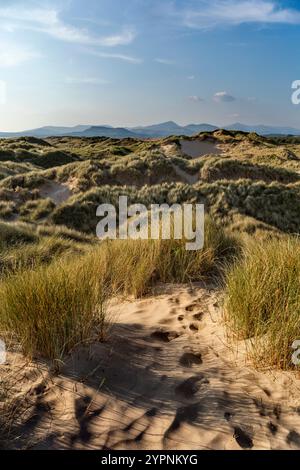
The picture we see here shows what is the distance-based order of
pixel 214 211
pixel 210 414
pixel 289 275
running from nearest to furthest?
pixel 210 414
pixel 289 275
pixel 214 211

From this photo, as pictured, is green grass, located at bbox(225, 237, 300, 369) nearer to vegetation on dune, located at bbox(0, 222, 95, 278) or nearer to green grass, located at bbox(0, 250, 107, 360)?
green grass, located at bbox(0, 250, 107, 360)

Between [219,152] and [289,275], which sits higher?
[219,152]

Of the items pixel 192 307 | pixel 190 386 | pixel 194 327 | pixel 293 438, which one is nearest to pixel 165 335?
pixel 194 327

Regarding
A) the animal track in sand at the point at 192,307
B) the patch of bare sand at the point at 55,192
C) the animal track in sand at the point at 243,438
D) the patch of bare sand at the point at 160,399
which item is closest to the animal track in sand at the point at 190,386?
the patch of bare sand at the point at 160,399

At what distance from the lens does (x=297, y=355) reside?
3102 mm

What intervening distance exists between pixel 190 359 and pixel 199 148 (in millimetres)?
41901

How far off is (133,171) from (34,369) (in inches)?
752

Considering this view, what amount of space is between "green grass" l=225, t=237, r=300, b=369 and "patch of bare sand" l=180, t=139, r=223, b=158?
127 ft

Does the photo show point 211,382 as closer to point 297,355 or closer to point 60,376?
point 297,355

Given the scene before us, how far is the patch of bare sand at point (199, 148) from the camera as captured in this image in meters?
43.1

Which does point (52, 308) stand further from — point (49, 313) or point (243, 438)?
point (243, 438)

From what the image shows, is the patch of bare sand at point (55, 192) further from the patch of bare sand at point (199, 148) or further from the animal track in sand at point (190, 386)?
the patch of bare sand at point (199, 148)

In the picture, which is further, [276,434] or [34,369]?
[34,369]

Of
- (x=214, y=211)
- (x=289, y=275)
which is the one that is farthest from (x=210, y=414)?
(x=214, y=211)
